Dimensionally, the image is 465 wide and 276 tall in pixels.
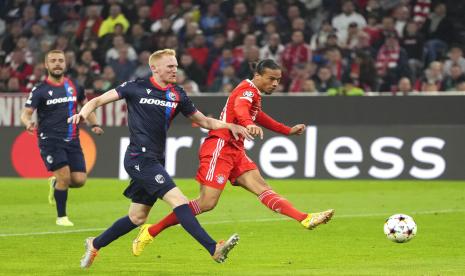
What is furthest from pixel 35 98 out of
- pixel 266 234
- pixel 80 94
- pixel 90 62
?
pixel 90 62

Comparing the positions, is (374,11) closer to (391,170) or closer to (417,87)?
(417,87)

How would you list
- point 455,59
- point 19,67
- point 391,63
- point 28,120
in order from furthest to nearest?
1. point 19,67
2. point 391,63
3. point 455,59
4. point 28,120

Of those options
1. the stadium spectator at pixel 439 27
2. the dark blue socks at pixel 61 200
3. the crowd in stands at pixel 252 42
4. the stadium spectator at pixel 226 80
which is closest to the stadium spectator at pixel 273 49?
the crowd in stands at pixel 252 42

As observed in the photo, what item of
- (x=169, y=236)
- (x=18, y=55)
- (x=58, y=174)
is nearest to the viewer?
(x=169, y=236)

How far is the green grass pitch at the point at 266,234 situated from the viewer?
36.8ft

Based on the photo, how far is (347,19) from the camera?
24.9m

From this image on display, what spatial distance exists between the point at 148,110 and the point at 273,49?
45.5 ft

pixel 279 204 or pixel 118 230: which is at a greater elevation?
pixel 279 204

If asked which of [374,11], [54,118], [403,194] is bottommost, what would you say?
[403,194]

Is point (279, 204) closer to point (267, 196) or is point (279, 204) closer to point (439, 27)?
point (267, 196)

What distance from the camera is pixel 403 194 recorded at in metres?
19.2

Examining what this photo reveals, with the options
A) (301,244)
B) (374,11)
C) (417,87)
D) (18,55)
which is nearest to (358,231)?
(301,244)

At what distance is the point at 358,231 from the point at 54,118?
4.35 metres

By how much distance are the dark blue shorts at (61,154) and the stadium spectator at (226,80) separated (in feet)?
27.7
